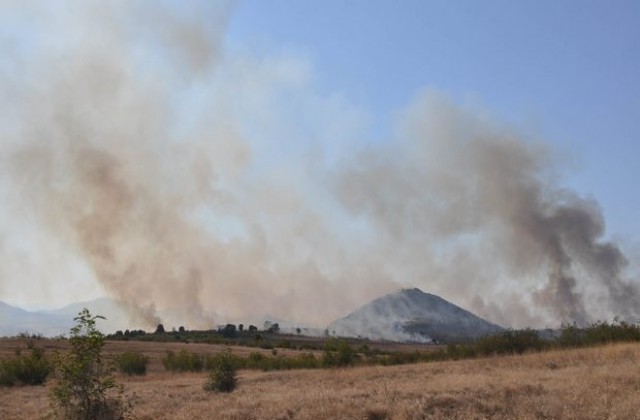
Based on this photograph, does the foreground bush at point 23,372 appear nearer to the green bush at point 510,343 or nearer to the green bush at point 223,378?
the green bush at point 223,378

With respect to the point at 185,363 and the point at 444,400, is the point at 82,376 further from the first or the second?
the point at 185,363

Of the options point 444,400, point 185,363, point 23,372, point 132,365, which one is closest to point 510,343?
point 185,363

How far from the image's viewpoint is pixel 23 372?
4041cm

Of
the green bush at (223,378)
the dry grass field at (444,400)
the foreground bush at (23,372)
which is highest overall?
the foreground bush at (23,372)

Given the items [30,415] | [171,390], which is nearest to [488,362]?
[171,390]

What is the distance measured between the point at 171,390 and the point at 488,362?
62.9ft

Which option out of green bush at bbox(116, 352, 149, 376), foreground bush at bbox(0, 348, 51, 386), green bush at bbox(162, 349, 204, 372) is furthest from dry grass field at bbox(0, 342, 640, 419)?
green bush at bbox(162, 349, 204, 372)

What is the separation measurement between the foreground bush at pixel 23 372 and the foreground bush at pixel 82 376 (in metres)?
24.9

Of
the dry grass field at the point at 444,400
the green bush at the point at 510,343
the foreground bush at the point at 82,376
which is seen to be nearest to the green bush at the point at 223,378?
the dry grass field at the point at 444,400

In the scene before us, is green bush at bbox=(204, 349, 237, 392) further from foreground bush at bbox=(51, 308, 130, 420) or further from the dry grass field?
foreground bush at bbox=(51, 308, 130, 420)

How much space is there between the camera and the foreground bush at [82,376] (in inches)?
671

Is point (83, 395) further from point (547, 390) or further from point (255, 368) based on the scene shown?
point (255, 368)

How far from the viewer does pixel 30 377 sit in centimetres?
4038

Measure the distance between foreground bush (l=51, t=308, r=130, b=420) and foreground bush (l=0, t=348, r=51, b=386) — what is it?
2486 cm
